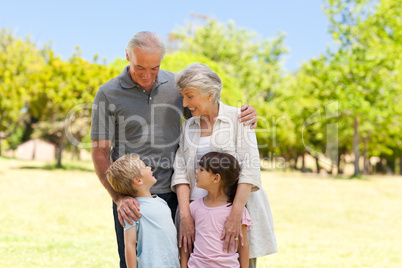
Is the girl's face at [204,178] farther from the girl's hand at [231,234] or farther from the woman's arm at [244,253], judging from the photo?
the woman's arm at [244,253]

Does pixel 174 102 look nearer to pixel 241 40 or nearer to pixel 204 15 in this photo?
pixel 241 40

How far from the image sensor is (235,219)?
290 cm

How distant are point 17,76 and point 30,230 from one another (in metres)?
14.8

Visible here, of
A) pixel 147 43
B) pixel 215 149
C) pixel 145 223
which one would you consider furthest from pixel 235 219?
pixel 147 43

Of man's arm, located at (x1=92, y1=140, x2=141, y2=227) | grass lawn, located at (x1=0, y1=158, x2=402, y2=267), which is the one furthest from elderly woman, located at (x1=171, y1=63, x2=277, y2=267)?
grass lawn, located at (x1=0, y1=158, x2=402, y2=267)

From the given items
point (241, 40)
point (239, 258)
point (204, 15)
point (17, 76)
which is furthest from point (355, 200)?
point (204, 15)

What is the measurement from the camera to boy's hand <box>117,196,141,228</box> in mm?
2889

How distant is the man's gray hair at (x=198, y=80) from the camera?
9.41 ft

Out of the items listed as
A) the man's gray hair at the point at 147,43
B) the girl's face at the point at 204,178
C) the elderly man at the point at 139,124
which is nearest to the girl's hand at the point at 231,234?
the girl's face at the point at 204,178

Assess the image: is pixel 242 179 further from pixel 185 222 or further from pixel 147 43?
pixel 147 43

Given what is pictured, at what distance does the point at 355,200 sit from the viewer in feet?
60.5

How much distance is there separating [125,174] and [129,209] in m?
0.26

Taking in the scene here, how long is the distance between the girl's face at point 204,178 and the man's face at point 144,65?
33.0 inches

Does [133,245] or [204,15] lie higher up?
[204,15]
